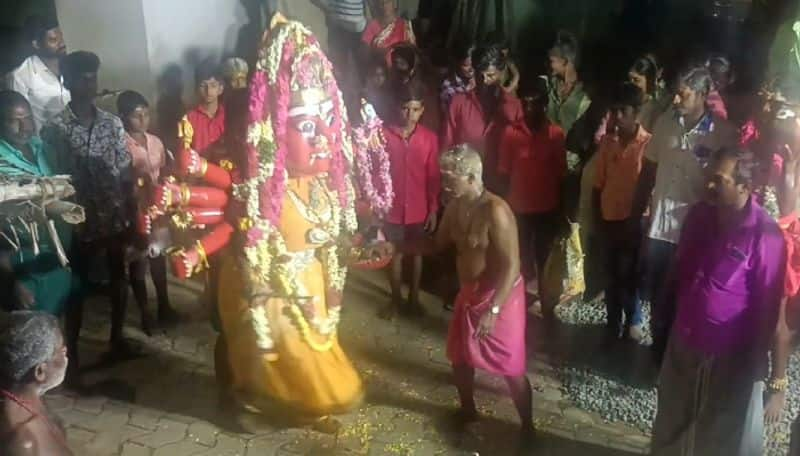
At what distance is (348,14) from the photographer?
3498 millimetres

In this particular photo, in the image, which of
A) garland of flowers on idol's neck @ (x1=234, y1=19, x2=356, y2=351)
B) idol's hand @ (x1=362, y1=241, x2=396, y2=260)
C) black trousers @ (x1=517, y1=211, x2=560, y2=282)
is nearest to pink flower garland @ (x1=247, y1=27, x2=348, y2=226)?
garland of flowers on idol's neck @ (x1=234, y1=19, x2=356, y2=351)

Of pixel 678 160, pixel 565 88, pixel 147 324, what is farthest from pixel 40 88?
pixel 678 160

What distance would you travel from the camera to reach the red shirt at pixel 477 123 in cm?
308

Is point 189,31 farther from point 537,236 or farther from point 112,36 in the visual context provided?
point 537,236

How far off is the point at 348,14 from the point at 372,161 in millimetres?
1075

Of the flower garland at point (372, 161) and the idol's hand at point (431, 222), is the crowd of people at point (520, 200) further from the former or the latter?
the flower garland at point (372, 161)

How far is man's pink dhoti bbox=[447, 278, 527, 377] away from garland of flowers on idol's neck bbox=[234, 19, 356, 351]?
38 cm

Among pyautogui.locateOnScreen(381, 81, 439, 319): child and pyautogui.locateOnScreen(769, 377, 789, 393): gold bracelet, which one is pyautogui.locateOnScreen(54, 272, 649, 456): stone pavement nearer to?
pyautogui.locateOnScreen(381, 81, 439, 319): child

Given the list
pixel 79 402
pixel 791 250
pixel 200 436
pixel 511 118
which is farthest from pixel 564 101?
pixel 79 402

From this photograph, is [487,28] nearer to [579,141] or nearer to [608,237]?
[579,141]

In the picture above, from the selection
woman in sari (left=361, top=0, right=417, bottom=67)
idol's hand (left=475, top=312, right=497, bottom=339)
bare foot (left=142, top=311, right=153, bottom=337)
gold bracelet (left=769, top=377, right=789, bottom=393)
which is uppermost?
woman in sari (left=361, top=0, right=417, bottom=67)

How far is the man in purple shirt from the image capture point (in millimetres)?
2074

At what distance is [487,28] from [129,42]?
157 cm

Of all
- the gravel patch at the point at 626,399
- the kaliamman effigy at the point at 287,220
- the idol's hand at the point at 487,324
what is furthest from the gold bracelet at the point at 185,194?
the gravel patch at the point at 626,399
